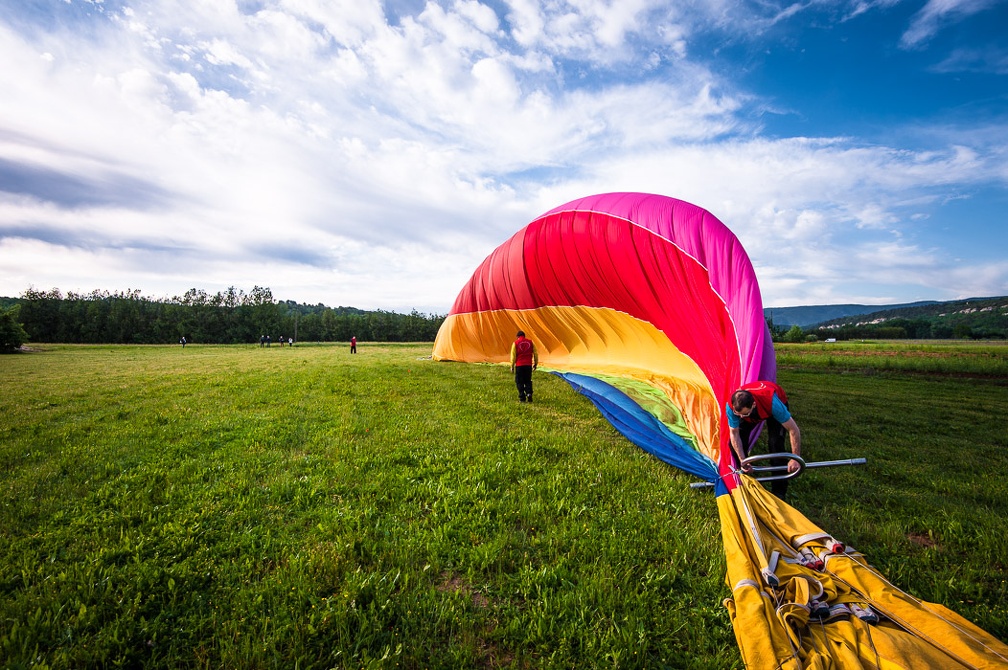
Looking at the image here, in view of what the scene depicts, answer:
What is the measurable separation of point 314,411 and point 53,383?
1026 cm

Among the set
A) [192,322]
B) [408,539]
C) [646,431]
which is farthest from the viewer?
[192,322]

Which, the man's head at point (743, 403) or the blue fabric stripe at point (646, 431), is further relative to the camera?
the blue fabric stripe at point (646, 431)

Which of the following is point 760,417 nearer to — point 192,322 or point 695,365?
point 695,365

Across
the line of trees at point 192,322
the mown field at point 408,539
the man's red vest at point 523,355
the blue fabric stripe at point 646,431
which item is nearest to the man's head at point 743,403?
the blue fabric stripe at point 646,431

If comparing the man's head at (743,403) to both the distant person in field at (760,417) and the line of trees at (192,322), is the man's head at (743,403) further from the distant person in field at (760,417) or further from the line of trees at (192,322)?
the line of trees at (192,322)

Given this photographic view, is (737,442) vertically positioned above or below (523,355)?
below

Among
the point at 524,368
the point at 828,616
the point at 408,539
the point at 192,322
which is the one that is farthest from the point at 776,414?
the point at 192,322

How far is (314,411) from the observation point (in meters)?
7.52

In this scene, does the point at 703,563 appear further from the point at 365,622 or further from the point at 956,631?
the point at 365,622

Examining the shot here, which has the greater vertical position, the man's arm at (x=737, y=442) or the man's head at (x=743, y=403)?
the man's head at (x=743, y=403)

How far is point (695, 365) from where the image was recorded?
6695 mm

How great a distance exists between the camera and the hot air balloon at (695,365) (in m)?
2.16

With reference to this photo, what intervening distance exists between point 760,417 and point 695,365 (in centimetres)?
267

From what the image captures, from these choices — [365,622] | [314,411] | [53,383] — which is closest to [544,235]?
[314,411]
